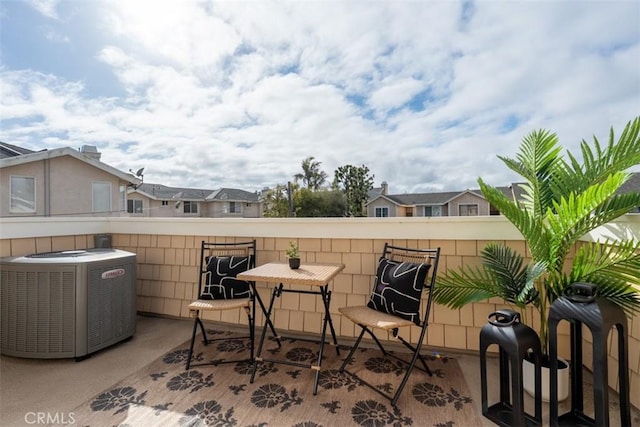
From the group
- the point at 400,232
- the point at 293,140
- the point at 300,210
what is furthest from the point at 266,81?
the point at 300,210

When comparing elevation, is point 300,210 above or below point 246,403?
above

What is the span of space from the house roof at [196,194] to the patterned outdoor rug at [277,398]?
16278 mm

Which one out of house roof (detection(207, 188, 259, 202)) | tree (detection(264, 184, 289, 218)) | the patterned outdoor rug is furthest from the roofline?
house roof (detection(207, 188, 259, 202))

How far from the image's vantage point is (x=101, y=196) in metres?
9.46

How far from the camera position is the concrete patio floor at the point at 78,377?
1.85m

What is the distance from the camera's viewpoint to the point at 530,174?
2.15 metres

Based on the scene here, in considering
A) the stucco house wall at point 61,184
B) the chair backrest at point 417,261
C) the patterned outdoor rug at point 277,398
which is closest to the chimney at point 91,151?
the stucco house wall at point 61,184

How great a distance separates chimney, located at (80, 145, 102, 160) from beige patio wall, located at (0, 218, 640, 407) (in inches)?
306

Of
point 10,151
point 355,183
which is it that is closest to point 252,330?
point 10,151

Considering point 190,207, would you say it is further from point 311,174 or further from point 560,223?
point 560,223

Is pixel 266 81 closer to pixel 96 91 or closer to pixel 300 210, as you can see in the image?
pixel 96 91

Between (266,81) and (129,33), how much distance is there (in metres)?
1.92

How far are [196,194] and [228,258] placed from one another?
17.9 m

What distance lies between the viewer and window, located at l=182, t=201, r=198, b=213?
59.6 ft
